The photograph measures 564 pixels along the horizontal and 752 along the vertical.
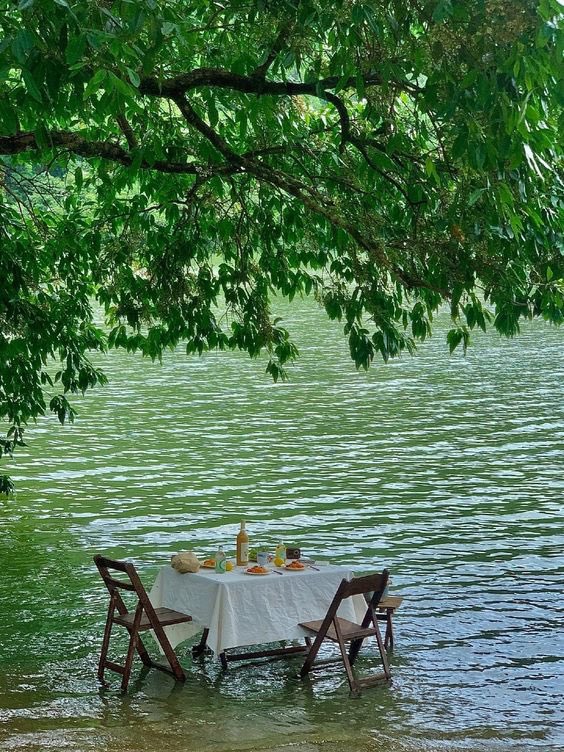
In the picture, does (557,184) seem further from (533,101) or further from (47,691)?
(47,691)

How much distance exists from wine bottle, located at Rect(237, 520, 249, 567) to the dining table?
0.09 m

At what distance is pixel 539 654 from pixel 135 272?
656 cm

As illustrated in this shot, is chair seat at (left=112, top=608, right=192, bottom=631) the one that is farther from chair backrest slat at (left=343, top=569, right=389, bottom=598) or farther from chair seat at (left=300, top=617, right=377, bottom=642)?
chair backrest slat at (left=343, top=569, right=389, bottom=598)

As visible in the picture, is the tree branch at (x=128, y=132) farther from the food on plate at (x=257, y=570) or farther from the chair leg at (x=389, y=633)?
the chair leg at (x=389, y=633)

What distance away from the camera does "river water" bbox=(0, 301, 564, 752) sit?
956 cm

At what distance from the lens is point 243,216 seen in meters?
13.5

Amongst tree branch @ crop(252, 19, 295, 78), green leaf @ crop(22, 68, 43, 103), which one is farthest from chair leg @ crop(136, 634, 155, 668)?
green leaf @ crop(22, 68, 43, 103)

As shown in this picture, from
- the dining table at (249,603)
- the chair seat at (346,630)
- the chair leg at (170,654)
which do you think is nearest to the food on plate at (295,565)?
the dining table at (249,603)

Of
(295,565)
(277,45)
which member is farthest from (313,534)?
(277,45)

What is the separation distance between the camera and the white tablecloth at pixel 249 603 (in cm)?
1045

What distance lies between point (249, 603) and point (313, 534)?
234 inches

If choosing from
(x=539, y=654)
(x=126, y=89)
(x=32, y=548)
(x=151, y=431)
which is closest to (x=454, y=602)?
(x=539, y=654)

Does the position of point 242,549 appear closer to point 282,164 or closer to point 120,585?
point 120,585

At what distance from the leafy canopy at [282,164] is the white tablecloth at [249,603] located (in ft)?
6.91
